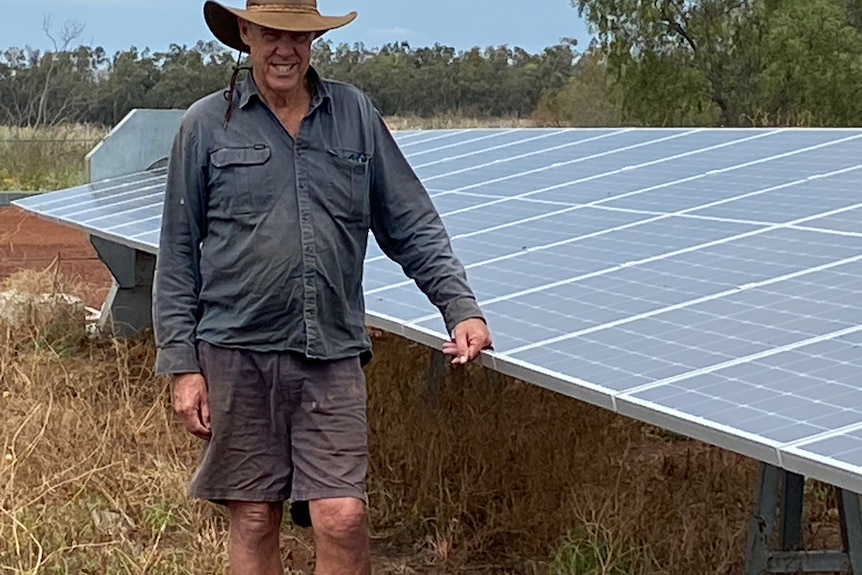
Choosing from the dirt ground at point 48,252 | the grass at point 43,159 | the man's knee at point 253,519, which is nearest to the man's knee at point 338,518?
the man's knee at point 253,519

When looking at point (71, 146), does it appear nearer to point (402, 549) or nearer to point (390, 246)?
point (402, 549)

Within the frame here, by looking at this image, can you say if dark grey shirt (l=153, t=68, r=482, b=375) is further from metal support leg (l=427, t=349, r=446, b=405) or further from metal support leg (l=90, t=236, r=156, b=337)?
metal support leg (l=90, t=236, r=156, b=337)

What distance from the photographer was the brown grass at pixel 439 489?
5.60m

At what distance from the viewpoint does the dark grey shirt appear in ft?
12.2

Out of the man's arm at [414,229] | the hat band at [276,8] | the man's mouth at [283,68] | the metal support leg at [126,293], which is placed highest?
the hat band at [276,8]

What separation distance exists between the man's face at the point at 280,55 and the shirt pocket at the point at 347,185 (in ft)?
0.71

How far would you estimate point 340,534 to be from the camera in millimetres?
3793

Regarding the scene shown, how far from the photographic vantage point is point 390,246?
4020 mm

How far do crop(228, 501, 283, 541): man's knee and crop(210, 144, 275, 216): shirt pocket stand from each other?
832 mm

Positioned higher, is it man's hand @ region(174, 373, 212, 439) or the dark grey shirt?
the dark grey shirt

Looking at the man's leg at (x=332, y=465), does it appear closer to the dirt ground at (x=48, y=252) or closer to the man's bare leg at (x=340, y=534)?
the man's bare leg at (x=340, y=534)

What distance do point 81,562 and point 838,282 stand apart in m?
3.16

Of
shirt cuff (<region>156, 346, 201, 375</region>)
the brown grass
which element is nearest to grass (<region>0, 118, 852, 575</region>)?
the brown grass

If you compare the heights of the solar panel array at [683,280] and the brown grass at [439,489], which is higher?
the solar panel array at [683,280]
